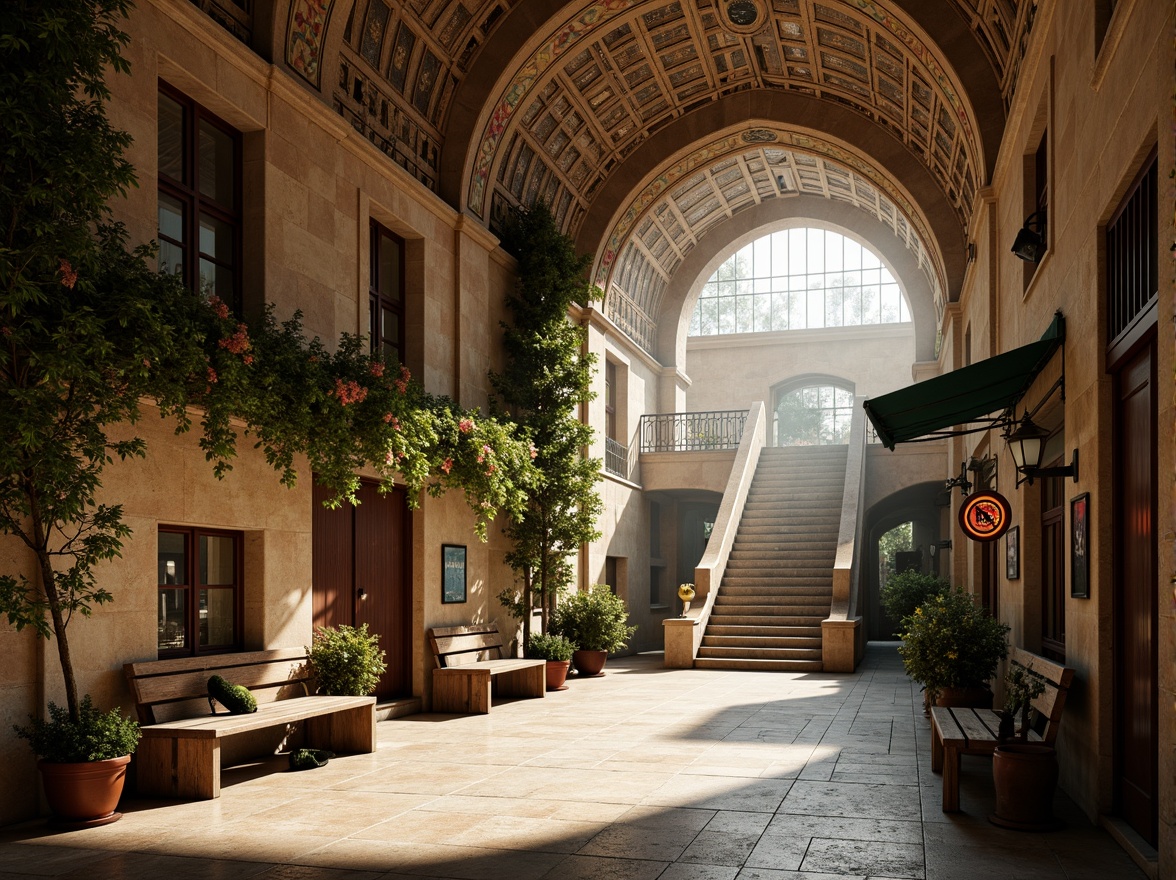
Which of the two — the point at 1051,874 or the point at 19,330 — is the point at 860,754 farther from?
the point at 19,330

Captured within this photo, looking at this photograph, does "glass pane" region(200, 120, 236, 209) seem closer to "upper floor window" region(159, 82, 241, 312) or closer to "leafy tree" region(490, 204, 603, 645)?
"upper floor window" region(159, 82, 241, 312)

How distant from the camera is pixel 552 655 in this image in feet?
44.9

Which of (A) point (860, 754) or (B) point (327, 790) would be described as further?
(A) point (860, 754)

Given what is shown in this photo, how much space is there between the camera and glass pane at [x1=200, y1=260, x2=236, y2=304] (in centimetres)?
877

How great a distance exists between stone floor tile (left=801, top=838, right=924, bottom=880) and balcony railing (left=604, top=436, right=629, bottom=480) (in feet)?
44.7

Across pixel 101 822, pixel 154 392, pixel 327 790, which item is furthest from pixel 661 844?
pixel 154 392

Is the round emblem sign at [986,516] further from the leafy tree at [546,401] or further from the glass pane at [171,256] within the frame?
the glass pane at [171,256]

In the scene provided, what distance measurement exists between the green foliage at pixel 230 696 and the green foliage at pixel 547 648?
6287 millimetres

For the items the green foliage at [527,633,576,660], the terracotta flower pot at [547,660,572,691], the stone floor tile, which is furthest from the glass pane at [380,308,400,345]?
the stone floor tile

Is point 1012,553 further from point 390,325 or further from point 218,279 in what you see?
point 218,279

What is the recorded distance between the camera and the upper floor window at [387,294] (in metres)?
11.6

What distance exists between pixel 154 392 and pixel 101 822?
255 cm

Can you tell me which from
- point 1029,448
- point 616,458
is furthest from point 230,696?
point 616,458

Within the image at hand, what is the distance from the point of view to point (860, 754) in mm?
8516
